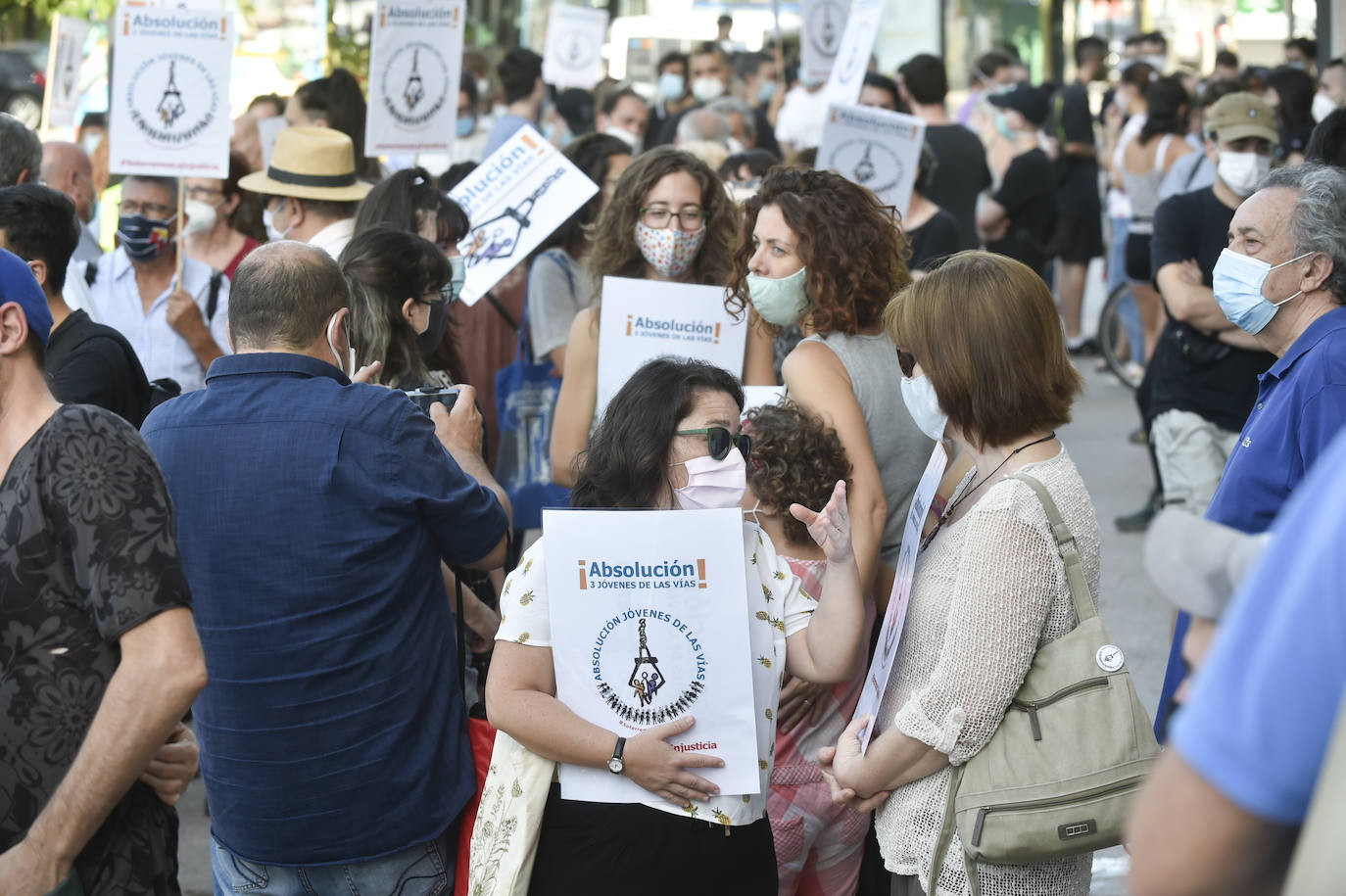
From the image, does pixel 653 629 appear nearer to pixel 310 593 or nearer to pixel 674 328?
pixel 310 593

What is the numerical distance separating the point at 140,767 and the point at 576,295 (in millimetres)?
3526

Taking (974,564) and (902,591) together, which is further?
(902,591)

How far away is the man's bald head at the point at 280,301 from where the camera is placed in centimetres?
271

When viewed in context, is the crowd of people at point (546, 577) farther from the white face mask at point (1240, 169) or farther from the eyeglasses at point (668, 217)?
the white face mask at point (1240, 169)

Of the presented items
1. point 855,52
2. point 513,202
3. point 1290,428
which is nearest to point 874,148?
point 855,52

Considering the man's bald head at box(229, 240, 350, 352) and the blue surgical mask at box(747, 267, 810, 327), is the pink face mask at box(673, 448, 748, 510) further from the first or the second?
the blue surgical mask at box(747, 267, 810, 327)

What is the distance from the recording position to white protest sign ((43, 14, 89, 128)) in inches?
349

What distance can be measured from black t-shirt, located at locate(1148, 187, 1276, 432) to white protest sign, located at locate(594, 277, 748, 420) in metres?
2.28

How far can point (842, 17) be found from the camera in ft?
32.4

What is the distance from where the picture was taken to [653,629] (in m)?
2.48

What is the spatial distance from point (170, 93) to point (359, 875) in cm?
390

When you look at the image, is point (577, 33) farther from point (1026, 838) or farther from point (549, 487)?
point (1026, 838)

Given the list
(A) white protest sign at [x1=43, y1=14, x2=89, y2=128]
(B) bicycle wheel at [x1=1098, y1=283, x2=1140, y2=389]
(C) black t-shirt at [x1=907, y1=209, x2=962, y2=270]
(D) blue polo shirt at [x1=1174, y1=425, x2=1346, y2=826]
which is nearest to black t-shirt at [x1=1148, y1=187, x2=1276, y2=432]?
(C) black t-shirt at [x1=907, y1=209, x2=962, y2=270]

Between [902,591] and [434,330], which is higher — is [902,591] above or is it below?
below
